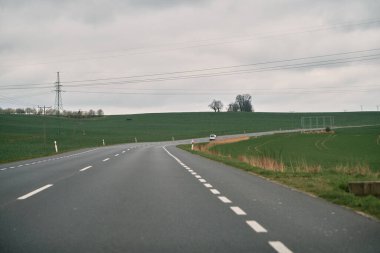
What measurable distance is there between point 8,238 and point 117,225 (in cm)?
162

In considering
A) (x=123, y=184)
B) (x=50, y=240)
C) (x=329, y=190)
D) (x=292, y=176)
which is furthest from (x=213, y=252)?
(x=292, y=176)

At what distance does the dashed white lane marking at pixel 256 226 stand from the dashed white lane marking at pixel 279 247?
2.56 ft

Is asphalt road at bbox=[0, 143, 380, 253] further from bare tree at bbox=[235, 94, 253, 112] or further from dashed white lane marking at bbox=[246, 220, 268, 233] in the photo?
bare tree at bbox=[235, 94, 253, 112]

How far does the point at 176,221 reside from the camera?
7965 millimetres

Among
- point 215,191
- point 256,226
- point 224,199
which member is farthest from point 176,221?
point 215,191

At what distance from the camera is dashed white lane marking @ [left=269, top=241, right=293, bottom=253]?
234 inches

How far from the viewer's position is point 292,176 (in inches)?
666

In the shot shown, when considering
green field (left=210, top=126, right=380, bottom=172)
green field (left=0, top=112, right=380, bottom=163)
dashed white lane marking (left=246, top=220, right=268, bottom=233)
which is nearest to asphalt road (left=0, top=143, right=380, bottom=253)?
dashed white lane marking (left=246, top=220, right=268, bottom=233)

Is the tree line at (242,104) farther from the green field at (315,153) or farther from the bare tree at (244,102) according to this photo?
the green field at (315,153)

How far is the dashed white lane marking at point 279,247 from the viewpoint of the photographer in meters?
5.94

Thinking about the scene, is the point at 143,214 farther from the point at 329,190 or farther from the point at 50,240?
the point at 329,190

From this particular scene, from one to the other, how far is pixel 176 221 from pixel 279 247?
7.39 ft

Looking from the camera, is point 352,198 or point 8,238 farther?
point 352,198

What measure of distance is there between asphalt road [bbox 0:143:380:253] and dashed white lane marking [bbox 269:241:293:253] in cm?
1
